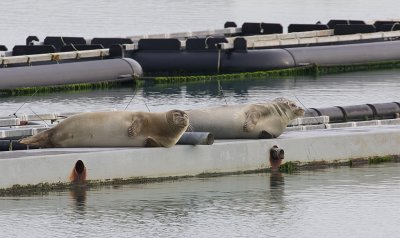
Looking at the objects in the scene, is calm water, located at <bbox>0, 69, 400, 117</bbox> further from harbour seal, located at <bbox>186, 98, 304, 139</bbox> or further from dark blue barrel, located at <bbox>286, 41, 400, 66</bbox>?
harbour seal, located at <bbox>186, 98, 304, 139</bbox>

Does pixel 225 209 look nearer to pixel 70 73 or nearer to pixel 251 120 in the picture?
pixel 251 120

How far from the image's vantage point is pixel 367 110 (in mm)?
24188

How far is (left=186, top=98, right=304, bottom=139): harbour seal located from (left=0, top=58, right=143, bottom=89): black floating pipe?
13831 mm

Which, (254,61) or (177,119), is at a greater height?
(254,61)

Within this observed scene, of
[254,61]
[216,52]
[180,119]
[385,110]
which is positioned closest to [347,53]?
[254,61]

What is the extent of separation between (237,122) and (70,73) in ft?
49.2

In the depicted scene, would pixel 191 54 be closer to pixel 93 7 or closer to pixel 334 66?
pixel 334 66

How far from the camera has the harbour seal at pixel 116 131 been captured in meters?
19.5

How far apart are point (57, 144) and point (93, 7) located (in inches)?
2299

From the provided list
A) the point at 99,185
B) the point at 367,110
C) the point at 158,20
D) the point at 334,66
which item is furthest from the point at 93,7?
the point at 99,185

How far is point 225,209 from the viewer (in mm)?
18250

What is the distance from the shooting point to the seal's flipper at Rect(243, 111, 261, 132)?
2050 centimetres

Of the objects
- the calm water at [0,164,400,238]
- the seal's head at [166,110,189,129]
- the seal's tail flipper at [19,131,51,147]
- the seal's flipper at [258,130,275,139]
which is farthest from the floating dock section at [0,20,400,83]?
the calm water at [0,164,400,238]

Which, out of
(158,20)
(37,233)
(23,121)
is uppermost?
(158,20)
